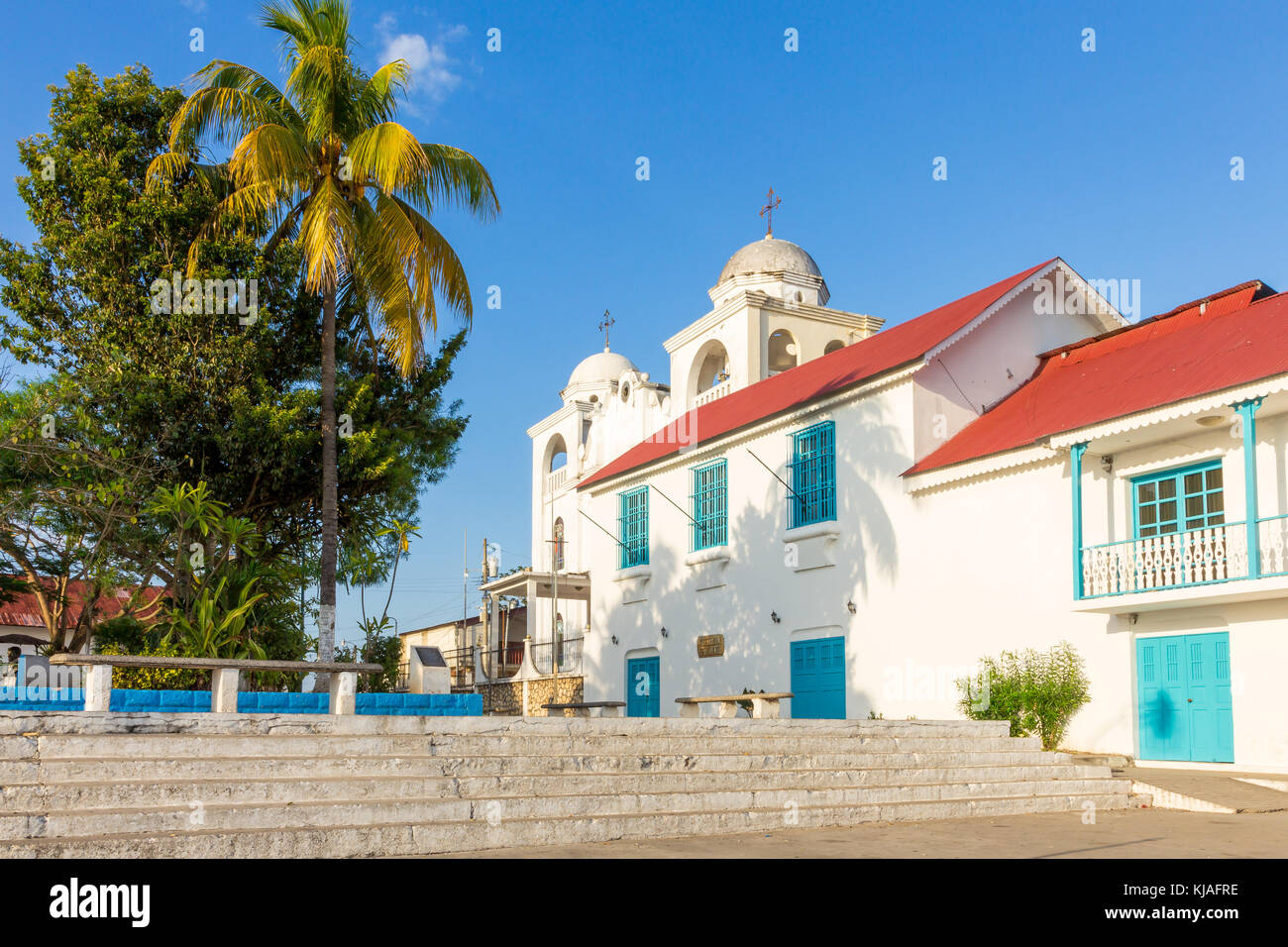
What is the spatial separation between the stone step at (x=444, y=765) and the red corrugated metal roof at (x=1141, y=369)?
223 inches

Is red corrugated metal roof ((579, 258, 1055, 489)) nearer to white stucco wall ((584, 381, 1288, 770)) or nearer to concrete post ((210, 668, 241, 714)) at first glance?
white stucco wall ((584, 381, 1288, 770))

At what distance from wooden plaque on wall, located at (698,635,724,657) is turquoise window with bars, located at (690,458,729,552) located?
186cm

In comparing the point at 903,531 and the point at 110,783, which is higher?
the point at 903,531

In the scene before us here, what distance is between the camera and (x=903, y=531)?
60.8 feet

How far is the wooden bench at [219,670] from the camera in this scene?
908 centimetres

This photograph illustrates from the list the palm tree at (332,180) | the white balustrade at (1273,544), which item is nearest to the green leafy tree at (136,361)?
the palm tree at (332,180)

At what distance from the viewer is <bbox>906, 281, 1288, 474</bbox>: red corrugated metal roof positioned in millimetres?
14117

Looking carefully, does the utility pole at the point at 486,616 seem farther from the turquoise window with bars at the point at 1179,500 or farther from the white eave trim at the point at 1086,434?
the turquoise window with bars at the point at 1179,500

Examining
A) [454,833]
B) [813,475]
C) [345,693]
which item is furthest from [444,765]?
[813,475]

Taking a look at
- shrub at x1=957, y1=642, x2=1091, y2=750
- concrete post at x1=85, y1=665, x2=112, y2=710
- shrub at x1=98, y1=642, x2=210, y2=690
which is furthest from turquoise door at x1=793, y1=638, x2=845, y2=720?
concrete post at x1=85, y1=665, x2=112, y2=710
